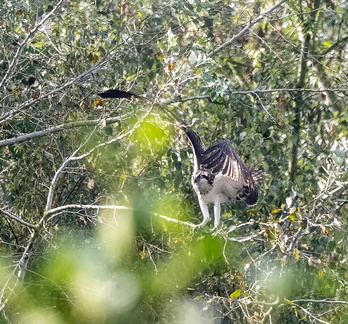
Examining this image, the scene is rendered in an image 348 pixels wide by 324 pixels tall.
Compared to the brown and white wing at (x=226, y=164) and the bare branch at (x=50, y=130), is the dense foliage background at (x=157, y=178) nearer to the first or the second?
the bare branch at (x=50, y=130)

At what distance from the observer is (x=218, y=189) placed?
4.11m

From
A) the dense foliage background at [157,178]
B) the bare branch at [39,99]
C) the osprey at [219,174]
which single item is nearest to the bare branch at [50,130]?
the bare branch at [39,99]

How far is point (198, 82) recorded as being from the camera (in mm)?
5711

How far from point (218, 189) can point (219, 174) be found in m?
0.15

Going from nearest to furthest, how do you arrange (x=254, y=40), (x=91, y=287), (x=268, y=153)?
(x=91, y=287) < (x=268, y=153) < (x=254, y=40)

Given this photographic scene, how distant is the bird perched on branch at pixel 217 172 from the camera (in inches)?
154

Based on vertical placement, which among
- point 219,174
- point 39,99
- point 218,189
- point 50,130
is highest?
point 39,99

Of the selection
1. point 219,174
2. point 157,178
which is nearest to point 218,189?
point 219,174

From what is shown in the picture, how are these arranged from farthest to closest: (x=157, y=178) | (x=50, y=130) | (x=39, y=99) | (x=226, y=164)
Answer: (x=157, y=178) < (x=50, y=130) < (x=39, y=99) < (x=226, y=164)

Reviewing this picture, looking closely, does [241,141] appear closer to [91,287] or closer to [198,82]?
[198,82]

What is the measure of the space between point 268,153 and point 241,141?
0.73ft

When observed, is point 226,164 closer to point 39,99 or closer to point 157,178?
point 39,99

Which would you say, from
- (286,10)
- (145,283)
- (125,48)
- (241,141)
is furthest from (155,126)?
(286,10)

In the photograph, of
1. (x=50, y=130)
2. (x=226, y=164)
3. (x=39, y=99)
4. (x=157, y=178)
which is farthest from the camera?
(x=157, y=178)
